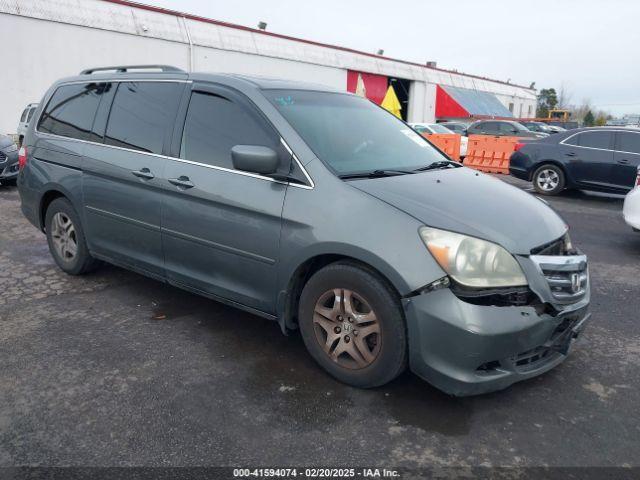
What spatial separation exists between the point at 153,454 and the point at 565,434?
2.07 m

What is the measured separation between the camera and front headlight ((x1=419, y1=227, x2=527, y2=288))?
2.66 metres

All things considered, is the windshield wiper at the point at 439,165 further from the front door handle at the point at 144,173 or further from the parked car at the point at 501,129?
the parked car at the point at 501,129

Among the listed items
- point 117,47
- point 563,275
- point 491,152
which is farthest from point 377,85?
point 563,275

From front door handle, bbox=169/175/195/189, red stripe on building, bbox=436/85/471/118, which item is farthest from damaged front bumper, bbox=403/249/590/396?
red stripe on building, bbox=436/85/471/118

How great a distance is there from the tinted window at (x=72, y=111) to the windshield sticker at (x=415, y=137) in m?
2.62

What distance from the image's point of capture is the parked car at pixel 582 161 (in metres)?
9.84

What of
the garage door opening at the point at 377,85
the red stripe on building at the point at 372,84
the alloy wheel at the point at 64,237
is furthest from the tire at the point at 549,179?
the red stripe on building at the point at 372,84

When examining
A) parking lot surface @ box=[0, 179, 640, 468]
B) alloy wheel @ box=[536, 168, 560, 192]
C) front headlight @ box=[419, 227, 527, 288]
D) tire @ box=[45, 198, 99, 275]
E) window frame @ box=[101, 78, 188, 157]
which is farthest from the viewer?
alloy wheel @ box=[536, 168, 560, 192]

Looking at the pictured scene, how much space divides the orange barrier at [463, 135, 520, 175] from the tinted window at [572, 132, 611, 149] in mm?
4479

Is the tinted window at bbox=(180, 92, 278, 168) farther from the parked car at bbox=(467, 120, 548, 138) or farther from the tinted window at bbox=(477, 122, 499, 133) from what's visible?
the tinted window at bbox=(477, 122, 499, 133)

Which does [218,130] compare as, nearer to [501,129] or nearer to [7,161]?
[7,161]

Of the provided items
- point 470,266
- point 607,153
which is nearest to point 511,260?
point 470,266

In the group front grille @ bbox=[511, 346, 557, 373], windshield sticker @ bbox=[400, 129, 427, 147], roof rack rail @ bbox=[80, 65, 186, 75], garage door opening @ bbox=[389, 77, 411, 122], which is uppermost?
garage door opening @ bbox=[389, 77, 411, 122]

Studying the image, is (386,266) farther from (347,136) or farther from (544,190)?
(544,190)
